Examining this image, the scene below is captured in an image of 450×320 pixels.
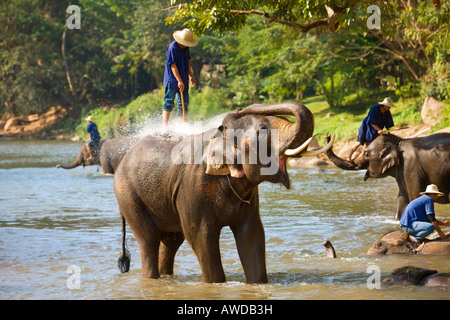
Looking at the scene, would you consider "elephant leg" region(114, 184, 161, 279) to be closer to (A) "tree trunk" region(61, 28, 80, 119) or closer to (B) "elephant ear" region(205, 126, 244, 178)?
(B) "elephant ear" region(205, 126, 244, 178)

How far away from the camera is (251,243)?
6.33 meters

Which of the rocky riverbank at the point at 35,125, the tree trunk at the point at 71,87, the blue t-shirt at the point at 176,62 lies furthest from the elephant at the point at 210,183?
the tree trunk at the point at 71,87

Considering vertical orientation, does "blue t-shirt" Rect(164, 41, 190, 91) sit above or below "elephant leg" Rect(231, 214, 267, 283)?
above

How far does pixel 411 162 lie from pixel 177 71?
4.94 metres

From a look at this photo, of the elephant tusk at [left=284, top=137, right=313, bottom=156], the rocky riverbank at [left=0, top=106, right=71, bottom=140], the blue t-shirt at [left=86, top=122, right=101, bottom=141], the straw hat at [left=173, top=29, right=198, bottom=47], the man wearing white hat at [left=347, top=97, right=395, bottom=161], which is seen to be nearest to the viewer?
the elephant tusk at [left=284, top=137, right=313, bottom=156]

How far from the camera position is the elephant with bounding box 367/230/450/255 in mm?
8320

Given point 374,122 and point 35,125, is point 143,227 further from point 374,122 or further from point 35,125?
point 35,125

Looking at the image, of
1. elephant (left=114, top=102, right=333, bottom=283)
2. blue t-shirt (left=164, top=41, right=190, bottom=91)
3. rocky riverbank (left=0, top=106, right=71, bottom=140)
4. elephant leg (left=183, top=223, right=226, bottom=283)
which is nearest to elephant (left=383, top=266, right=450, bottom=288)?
elephant (left=114, top=102, right=333, bottom=283)

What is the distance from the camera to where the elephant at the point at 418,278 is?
6.57 meters

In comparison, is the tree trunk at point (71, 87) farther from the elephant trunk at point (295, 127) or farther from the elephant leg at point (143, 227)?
the elephant trunk at point (295, 127)

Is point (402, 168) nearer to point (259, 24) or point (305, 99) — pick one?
point (259, 24)

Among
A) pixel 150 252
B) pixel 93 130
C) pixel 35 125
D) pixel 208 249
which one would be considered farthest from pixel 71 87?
pixel 208 249

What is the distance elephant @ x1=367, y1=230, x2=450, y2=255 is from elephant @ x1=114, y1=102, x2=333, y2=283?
2.49 meters
